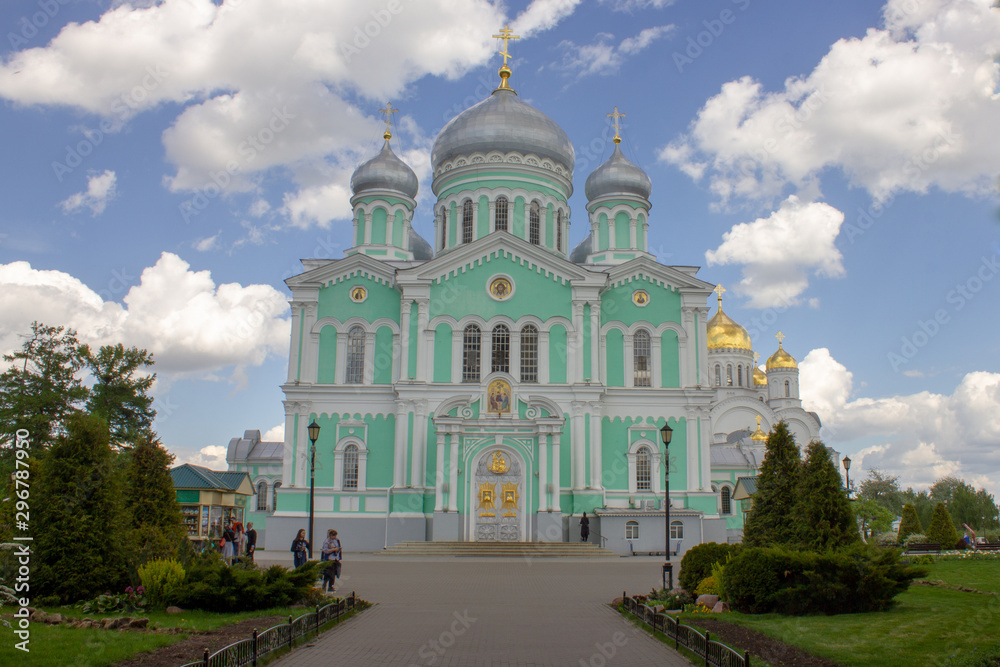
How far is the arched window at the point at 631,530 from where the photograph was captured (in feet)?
99.5

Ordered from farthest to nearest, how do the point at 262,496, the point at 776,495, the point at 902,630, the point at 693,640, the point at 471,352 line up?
the point at 262,496
the point at 471,352
the point at 776,495
the point at 902,630
the point at 693,640

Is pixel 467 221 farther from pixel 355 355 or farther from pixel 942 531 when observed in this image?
pixel 942 531

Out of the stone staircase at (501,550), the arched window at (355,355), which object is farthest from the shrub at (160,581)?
the arched window at (355,355)

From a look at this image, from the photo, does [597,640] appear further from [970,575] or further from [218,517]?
[218,517]

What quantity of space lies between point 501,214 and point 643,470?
12894 mm

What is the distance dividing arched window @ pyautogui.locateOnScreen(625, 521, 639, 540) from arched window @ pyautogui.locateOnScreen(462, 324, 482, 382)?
794cm

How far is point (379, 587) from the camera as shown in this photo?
682 inches

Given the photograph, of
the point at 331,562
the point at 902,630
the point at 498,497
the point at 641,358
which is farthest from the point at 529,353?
the point at 902,630

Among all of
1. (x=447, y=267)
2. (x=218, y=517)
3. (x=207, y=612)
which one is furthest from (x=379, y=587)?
(x=447, y=267)

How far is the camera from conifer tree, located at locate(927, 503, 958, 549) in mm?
28703

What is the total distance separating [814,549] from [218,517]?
18.7m

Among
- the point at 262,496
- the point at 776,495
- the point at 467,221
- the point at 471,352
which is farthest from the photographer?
the point at 262,496

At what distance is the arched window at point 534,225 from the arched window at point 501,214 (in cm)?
→ 114

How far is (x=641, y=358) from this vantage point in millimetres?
34219
